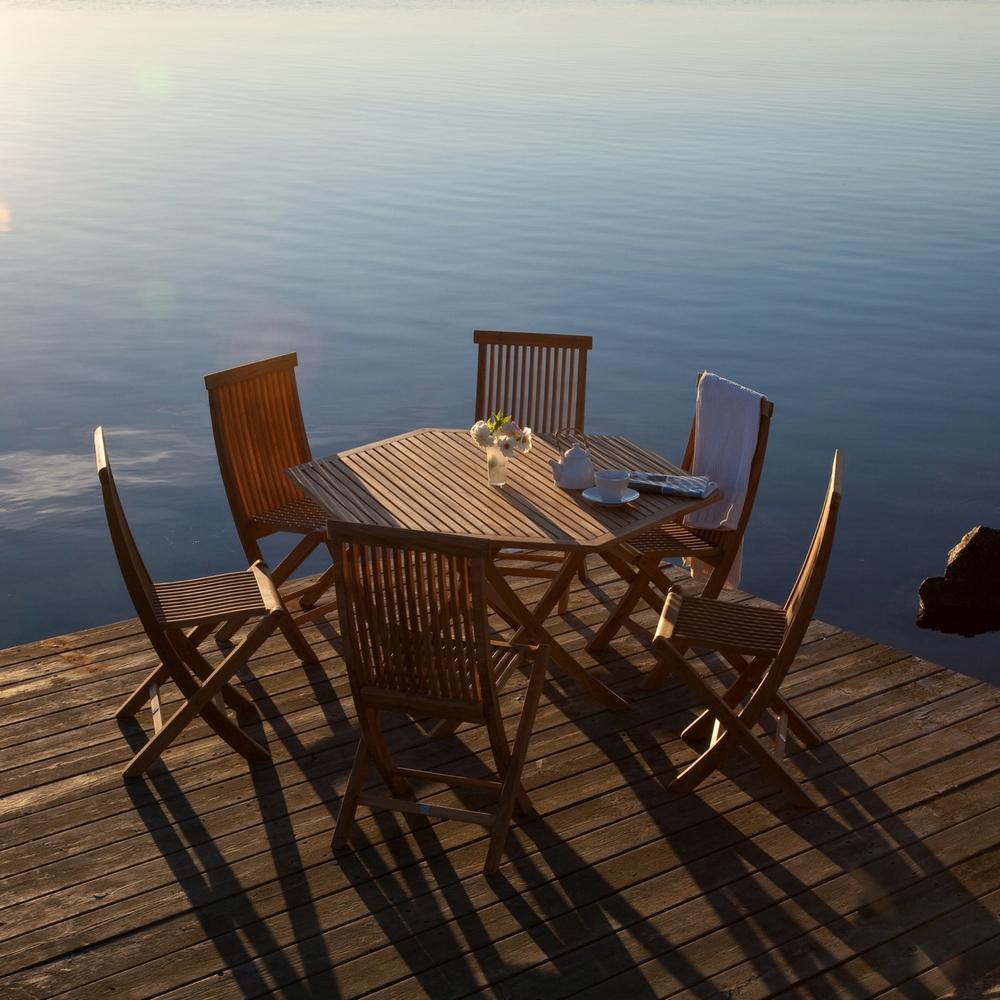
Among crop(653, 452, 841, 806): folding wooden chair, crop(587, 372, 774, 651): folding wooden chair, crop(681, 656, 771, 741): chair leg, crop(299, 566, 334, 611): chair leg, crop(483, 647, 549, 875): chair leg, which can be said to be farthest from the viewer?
crop(299, 566, 334, 611): chair leg

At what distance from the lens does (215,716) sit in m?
4.20

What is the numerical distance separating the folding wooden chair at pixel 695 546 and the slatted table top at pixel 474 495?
22 centimetres

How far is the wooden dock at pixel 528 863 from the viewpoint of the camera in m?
3.37

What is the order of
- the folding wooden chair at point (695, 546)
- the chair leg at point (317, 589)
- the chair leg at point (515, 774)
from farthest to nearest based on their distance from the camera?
the chair leg at point (317, 589) < the folding wooden chair at point (695, 546) < the chair leg at point (515, 774)

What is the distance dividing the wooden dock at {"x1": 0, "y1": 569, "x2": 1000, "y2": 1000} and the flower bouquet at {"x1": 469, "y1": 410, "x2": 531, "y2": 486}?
826 mm

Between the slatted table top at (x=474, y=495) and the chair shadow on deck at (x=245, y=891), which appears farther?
the slatted table top at (x=474, y=495)

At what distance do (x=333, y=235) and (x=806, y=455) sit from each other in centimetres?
777

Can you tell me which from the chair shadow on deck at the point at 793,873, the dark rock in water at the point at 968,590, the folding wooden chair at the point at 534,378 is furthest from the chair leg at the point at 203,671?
the dark rock in water at the point at 968,590

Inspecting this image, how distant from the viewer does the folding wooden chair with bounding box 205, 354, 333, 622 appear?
16.7 ft

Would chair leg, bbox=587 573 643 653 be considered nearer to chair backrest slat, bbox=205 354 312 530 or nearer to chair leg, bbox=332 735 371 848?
chair backrest slat, bbox=205 354 312 530

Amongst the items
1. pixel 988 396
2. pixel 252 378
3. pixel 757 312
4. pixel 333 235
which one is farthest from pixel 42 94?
pixel 252 378

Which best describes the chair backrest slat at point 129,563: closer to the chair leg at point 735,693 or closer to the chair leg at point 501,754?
the chair leg at point 501,754

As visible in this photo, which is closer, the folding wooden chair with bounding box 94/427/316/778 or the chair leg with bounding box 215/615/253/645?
the folding wooden chair with bounding box 94/427/316/778

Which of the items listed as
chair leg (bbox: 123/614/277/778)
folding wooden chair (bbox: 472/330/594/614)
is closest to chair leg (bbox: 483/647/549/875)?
chair leg (bbox: 123/614/277/778)
